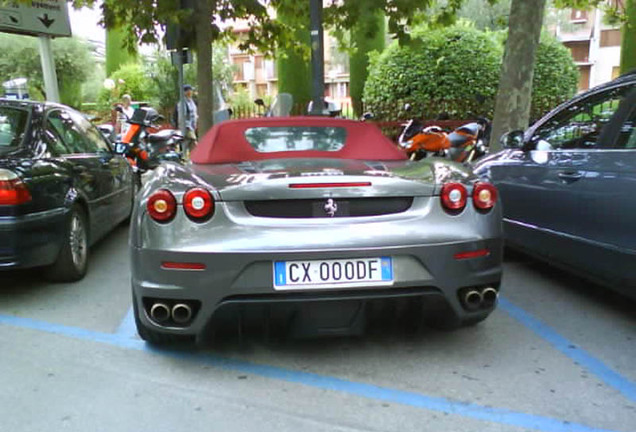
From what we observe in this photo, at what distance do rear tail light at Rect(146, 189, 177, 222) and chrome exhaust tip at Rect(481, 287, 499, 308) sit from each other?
163cm

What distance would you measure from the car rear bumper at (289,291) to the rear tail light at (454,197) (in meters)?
0.19

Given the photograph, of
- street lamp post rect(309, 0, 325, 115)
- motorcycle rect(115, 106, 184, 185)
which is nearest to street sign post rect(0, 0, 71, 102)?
motorcycle rect(115, 106, 184, 185)

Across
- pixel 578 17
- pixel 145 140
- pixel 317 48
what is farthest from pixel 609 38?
pixel 317 48

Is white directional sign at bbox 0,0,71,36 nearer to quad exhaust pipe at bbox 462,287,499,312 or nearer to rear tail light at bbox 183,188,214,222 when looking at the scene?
rear tail light at bbox 183,188,214,222

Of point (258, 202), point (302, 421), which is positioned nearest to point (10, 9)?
point (258, 202)

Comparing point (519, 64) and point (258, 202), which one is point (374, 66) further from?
point (258, 202)

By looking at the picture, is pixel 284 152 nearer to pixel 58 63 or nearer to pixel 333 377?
pixel 333 377

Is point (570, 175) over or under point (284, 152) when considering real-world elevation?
under

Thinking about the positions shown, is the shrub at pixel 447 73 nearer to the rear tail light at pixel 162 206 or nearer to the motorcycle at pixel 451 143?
the motorcycle at pixel 451 143

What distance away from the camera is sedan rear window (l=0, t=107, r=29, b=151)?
14.8ft

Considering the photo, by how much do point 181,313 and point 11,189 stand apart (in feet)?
6.06

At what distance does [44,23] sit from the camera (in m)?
10.4

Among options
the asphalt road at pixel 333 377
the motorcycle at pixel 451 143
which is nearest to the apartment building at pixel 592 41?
the motorcycle at pixel 451 143

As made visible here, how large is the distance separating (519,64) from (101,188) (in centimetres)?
570
